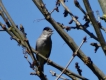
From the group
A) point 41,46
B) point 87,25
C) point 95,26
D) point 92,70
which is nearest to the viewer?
point 95,26

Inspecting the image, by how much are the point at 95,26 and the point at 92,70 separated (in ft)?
1.81

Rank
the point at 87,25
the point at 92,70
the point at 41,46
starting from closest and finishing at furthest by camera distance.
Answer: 1. the point at 92,70
2. the point at 87,25
3. the point at 41,46

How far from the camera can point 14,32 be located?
367 centimetres

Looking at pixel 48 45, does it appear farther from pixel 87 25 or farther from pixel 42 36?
pixel 87 25

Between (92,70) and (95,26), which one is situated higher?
(95,26)

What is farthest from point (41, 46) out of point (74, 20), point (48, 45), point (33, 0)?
point (33, 0)

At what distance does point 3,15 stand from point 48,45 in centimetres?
712

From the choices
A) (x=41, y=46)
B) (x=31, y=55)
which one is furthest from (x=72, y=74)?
(x=41, y=46)

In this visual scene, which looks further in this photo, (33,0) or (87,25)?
(87,25)

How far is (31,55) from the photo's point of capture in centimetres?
348

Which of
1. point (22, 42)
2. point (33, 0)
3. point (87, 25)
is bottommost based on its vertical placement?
point (87, 25)

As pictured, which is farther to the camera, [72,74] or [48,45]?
[48,45]

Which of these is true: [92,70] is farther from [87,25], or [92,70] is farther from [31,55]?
[87,25]

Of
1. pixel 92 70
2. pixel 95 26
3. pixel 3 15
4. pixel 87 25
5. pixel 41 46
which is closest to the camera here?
pixel 95 26
